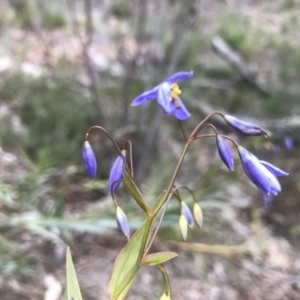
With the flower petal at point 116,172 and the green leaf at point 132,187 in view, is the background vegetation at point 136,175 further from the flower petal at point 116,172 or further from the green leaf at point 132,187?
the green leaf at point 132,187

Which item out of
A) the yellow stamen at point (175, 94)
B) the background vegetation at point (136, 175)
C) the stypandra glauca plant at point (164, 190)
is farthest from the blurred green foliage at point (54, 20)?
the stypandra glauca plant at point (164, 190)

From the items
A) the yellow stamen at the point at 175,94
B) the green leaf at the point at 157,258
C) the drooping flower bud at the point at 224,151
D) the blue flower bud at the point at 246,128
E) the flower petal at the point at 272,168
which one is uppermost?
the blue flower bud at the point at 246,128

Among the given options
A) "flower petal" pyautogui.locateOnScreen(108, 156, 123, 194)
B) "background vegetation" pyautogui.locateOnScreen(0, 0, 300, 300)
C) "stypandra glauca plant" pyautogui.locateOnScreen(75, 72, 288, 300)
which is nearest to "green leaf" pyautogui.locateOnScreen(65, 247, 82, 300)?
"stypandra glauca plant" pyautogui.locateOnScreen(75, 72, 288, 300)

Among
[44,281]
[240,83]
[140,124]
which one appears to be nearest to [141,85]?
[140,124]

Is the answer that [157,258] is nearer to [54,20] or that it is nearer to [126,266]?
[126,266]

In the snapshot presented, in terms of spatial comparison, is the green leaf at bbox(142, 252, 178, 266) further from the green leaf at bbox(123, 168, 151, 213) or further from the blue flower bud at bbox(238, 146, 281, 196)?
the blue flower bud at bbox(238, 146, 281, 196)

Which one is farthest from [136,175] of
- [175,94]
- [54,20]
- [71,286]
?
[54,20]
